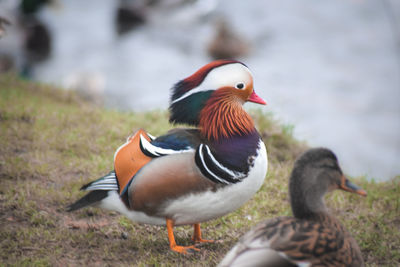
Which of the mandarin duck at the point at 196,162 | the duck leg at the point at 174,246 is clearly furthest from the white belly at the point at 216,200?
the duck leg at the point at 174,246

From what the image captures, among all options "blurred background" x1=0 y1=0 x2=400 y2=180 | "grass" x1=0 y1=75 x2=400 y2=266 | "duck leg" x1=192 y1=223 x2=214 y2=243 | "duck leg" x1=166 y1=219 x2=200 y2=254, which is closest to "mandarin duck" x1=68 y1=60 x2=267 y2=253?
"duck leg" x1=166 y1=219 x2=200 y2=254

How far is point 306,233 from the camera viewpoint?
2.19 metres

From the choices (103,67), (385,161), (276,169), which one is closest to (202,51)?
(103,67)

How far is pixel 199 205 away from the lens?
260 centimetres

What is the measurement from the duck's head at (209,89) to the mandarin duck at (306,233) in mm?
636

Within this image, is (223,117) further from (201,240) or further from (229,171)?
(201,240)

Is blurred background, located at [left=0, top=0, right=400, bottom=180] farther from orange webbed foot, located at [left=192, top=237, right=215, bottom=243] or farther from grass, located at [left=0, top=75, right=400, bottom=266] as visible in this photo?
orange webbed foot, located at [left=192, top=237, right=215, bottom=243]

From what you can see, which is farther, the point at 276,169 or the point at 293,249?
the point at 276,169

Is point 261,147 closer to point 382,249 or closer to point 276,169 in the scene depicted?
point 382,249

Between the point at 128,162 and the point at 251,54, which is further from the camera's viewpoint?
the point at 251,54

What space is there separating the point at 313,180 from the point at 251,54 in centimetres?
872

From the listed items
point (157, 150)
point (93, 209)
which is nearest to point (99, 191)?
point (157, 150)

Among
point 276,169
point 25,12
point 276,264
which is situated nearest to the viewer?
point 276,264

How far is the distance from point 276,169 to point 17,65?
7652 millimetres
